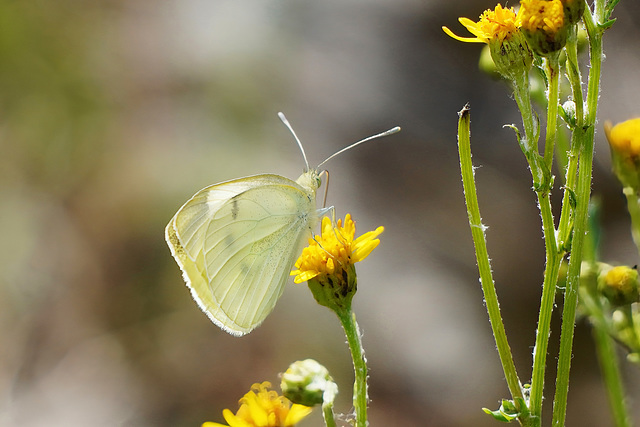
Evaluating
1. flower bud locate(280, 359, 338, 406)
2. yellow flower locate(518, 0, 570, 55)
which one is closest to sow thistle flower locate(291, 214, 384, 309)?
flower bud locate(280, 359, 338, 406)

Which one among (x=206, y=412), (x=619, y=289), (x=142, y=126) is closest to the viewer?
(x=619, y=289)

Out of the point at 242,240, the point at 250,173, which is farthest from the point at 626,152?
the point at 250,173

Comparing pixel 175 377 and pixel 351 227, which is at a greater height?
pixel 351 227

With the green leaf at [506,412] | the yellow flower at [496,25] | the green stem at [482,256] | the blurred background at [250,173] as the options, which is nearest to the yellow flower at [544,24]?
the yellow flower at [496,25]

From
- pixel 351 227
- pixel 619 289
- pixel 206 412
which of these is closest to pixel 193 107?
pixel 206 412

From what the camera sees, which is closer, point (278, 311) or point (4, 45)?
point (278, 311)

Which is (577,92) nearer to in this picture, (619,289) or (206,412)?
(619,289)

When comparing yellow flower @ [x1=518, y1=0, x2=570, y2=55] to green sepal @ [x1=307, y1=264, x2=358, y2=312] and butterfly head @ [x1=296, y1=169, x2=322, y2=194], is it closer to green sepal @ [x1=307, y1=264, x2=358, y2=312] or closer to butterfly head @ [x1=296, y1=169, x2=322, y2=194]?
green sepal @ [x1=307, y1=264, x2=358, y2=312]

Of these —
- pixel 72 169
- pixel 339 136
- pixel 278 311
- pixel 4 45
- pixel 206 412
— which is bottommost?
pixel 206 412
